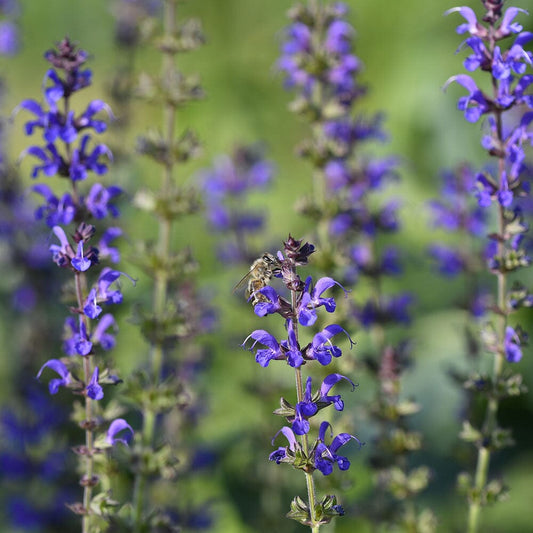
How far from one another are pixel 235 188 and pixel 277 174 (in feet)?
4.83

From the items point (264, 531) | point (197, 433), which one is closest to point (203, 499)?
point (197, 433)

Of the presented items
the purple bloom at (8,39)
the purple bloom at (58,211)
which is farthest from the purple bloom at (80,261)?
the purple bloom at (8,39)

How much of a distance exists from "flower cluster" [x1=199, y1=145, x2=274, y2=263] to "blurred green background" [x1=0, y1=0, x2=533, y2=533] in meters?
0.16

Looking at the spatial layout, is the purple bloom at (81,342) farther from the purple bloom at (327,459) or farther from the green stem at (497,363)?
the green stem at (497,363)

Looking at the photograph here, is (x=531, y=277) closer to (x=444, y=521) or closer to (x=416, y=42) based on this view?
(x=444, y=521)

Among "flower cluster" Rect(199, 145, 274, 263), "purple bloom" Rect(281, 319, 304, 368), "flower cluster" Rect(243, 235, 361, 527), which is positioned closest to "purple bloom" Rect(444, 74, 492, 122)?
"flower cluster" Rect(243, 235, 361, 527)

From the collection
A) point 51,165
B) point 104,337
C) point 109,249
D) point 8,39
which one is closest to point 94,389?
point 104,337

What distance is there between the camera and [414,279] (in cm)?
706

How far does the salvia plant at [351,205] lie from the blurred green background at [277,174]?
214 millimetres

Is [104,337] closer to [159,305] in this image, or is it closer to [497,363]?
[159,305]

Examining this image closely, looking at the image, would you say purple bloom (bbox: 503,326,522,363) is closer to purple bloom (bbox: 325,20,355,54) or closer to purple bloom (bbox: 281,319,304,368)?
purple bloom (bbox: 281,319,304,368)

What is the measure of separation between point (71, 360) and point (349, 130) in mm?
2014

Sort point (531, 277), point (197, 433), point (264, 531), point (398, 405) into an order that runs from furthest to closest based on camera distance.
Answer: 1. point (531, 277)
2. point (197, 433)
3. point (264, 531)
4. point (398, 405)

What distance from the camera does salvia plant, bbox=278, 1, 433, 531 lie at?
3764mm
